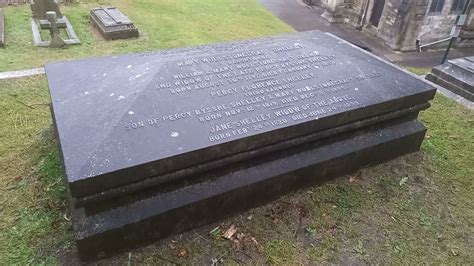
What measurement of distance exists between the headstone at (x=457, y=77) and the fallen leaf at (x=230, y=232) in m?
4.31

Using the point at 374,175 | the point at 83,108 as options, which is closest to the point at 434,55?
the point at 374,175

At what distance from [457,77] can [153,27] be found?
20.7 ft

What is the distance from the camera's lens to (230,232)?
302cm

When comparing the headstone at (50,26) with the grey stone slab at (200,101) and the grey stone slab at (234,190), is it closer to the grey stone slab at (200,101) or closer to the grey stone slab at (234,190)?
the grey stone slab at (200,101)

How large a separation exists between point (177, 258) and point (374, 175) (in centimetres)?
225

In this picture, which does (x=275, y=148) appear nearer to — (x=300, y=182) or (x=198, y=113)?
(x=300, y=182)

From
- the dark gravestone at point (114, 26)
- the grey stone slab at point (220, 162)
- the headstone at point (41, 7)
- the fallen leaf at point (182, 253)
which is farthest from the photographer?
the headstone at point (41, 7)

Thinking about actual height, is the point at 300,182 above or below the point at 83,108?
below

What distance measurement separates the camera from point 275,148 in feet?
10.2

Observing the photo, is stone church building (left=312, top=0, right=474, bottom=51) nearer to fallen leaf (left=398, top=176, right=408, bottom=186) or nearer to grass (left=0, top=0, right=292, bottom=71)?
grass (left=0, top=0, right=292, bottom=71)

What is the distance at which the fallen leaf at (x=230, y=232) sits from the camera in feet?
9.78

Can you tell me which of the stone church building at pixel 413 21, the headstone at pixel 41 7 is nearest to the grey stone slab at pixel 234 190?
the headstone at pixel 41 7

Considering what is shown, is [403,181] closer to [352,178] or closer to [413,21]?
[352,178]

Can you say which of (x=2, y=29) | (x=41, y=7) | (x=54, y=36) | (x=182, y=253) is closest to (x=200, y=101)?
(x=182, y=253)
